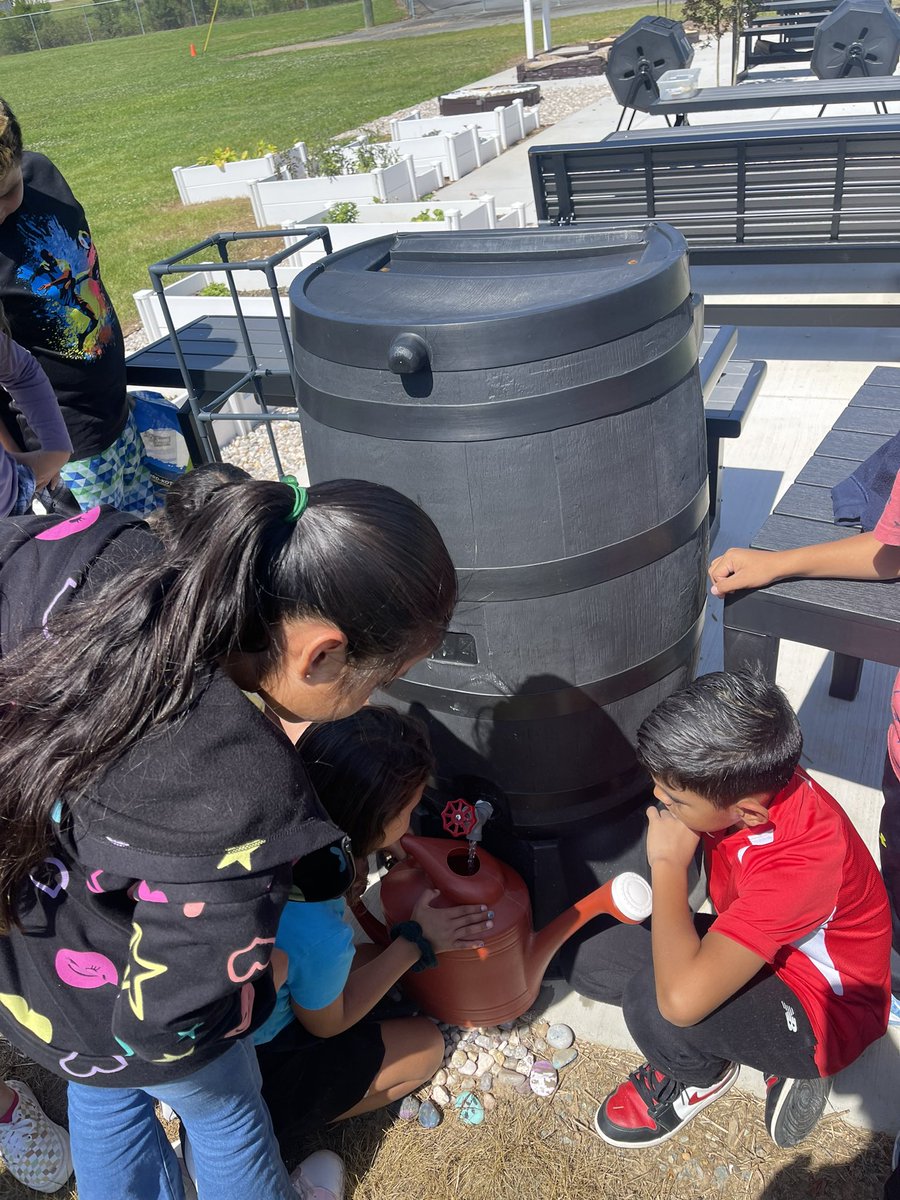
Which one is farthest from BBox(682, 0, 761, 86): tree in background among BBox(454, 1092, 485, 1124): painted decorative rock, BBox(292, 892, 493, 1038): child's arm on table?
BBox(454, 1092, 485, 1124): painted decorative rock

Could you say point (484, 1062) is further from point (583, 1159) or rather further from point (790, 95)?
point (790, 95)

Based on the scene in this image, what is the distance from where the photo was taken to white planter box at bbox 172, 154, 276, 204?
10.6 meters

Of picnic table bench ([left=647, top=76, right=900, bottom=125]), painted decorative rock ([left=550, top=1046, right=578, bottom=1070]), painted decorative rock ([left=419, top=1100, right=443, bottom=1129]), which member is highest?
picnic table bench ([left=647, top=76, right=900, bottom=125])

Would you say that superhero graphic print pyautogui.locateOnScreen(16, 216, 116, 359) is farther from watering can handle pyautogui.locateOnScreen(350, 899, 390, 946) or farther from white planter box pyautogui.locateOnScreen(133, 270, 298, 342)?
white planter box pyautogui.locateOnScreen(133, 270, 298, 342)

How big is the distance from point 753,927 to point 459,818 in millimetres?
647

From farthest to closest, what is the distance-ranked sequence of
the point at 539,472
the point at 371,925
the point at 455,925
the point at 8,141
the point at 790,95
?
1. the point at 790,95
2. the point at 8,141
3. the point at 371,925
4. the point at 455,925
5. the point at 539,472

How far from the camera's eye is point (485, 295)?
1.74 meters

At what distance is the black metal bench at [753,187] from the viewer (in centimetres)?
432

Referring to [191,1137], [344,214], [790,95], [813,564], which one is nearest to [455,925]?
[191,1137]

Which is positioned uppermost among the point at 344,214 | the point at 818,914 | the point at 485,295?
the point at 485,295

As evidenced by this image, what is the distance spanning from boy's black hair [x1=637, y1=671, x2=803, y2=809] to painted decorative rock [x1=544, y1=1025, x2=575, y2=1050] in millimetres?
764

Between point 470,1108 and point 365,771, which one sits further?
point 470,1108

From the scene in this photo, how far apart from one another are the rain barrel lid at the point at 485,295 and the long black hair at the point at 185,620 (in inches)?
18.5

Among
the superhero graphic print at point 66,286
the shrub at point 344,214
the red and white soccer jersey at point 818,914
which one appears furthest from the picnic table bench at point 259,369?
the shrub at point 344,214
